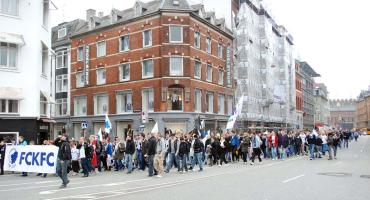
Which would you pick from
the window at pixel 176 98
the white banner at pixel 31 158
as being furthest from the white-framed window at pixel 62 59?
the white banner at pixel 31 158

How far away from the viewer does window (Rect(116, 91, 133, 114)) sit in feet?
137

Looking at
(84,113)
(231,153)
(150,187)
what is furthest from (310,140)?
→ (84,113)

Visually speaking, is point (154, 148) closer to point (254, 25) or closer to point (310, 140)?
point (310, 140)

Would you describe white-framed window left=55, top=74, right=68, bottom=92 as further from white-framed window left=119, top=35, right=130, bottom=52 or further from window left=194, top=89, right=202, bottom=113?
window left=194, top=89, right=202, bottom=113

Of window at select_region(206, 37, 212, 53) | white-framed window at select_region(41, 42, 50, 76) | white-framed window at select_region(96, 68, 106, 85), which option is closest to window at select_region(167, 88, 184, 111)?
window at select_region(206, 37, 212, 53)

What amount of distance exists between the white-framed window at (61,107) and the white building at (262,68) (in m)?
19.9

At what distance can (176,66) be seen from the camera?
39.0 m

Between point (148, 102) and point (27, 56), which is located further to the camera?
point (148, 102)

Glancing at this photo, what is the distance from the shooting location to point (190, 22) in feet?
129

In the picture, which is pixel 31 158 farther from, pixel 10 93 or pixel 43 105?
pixel 43 105

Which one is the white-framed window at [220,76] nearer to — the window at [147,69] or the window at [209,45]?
the window at [209,45]

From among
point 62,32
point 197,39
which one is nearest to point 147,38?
point 197,39

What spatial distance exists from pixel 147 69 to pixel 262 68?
24639 mm

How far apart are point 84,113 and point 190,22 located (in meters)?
15.8
